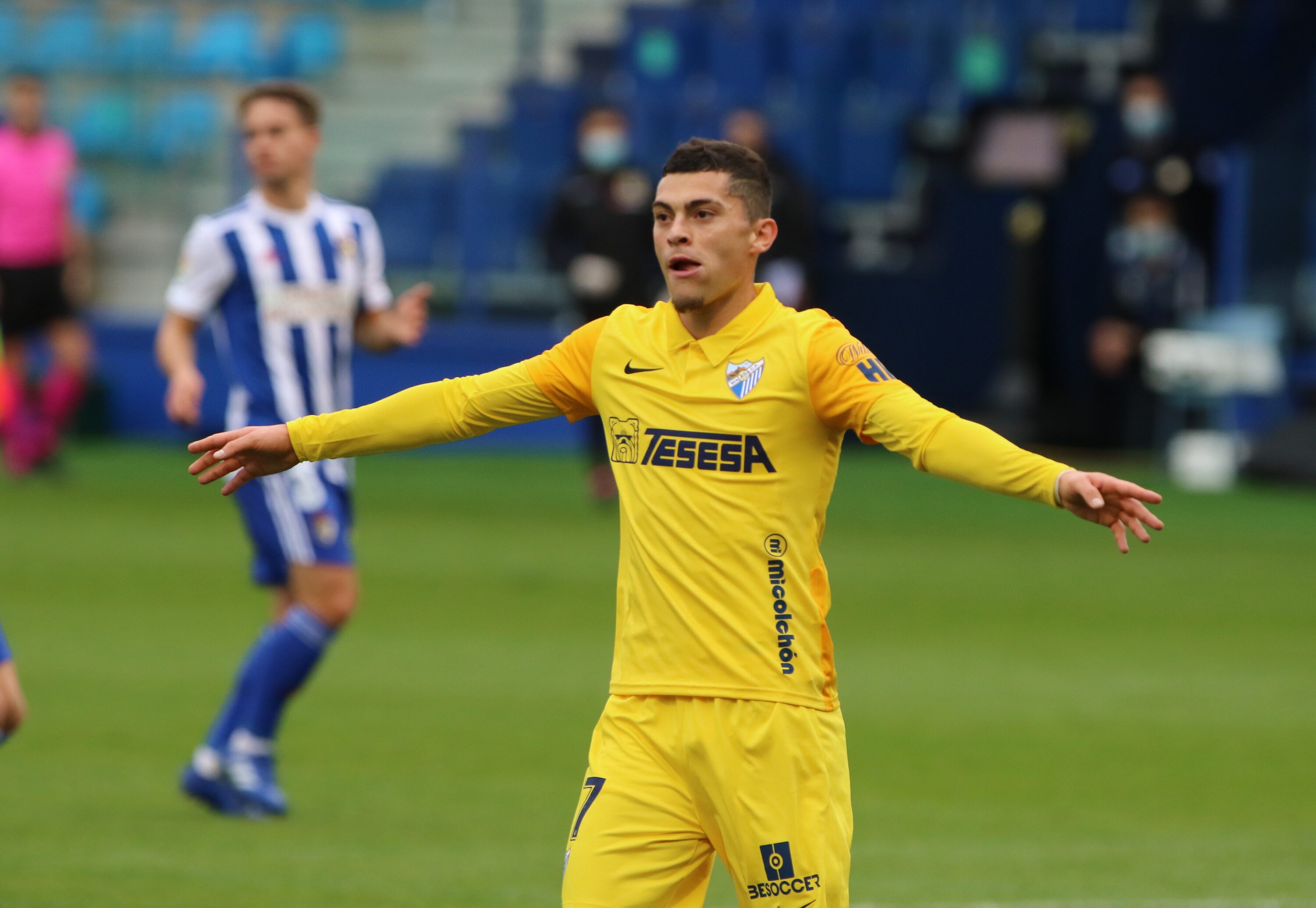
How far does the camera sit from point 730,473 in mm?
4090

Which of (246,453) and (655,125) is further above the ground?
(655,125)

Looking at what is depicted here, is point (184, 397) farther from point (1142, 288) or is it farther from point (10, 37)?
point (10, 37)

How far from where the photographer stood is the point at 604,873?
3.93m

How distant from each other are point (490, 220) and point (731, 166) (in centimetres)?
1635

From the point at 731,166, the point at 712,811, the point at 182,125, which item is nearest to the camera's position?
the point at 712,811

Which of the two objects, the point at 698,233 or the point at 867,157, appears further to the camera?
the point at 867,157

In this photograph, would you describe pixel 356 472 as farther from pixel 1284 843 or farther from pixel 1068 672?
pixel 1284 843

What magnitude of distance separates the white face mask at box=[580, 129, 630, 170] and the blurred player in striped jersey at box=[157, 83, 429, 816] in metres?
9.74

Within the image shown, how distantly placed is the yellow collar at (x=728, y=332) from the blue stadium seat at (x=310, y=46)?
19083 millimetres

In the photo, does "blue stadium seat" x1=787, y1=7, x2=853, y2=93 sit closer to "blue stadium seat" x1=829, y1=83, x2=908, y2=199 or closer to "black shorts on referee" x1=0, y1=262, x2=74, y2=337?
"blue stadium seat" x1=829, y1=83, x2=908, y2=199

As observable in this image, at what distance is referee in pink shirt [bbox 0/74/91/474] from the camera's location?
51.6 feet

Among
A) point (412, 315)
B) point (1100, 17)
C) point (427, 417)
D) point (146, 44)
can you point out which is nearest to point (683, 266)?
point (427, 417)

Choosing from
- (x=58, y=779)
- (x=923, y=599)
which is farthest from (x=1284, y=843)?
(x=923, y=599)

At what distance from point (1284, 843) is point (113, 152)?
17396 millimetres
